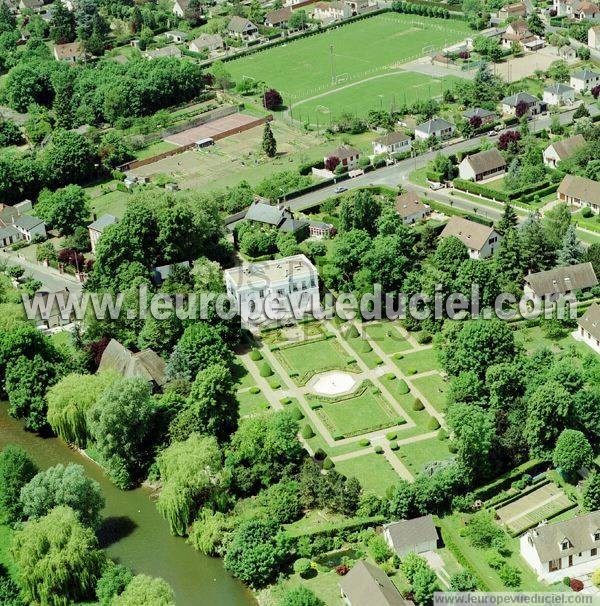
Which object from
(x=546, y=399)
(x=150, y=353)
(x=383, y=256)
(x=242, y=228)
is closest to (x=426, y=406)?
(x=546, y=399)

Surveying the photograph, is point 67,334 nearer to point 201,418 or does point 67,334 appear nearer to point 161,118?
point 201,418

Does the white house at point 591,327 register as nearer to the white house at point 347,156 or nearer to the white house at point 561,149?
the white house at point 561,149

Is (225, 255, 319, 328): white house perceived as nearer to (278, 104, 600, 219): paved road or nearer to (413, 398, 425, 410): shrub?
(413, 398, 425, 410): shrub

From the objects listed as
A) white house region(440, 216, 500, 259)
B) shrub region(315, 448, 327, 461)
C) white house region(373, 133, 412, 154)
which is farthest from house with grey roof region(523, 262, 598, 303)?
white house region(373, 133, 412, 154)

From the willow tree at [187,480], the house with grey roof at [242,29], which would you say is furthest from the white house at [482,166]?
the house with grey roof at [242,29]

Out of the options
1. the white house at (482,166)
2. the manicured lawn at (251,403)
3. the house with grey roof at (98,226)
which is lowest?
the manicured lawn at (251,403)
